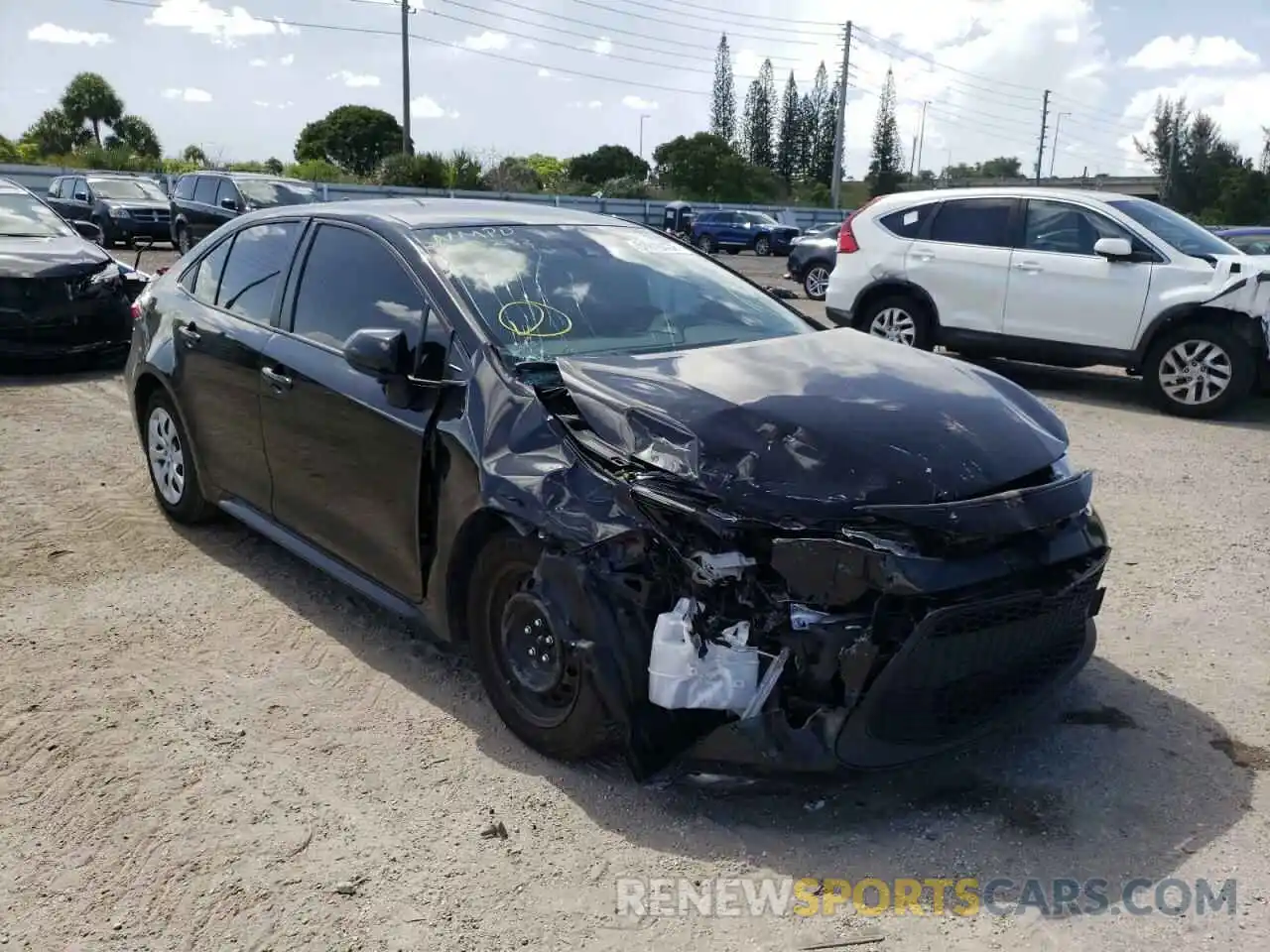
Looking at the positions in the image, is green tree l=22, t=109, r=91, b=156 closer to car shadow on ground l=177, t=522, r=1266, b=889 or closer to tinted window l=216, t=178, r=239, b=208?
tinted window l=216, t=178, r=239, b=208

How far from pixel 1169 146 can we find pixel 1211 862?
76.0 metres

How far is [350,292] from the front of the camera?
4.17 metres

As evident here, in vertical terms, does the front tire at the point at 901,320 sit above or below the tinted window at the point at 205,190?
below

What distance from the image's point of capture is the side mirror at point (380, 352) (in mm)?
3600

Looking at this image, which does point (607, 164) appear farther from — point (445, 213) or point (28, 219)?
point (445, 213)

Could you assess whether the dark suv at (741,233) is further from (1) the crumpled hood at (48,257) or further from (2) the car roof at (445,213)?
(2) the car roof at (445,213)

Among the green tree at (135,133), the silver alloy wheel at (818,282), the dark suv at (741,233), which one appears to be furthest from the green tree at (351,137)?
the silver alloy wheel at (818,282)

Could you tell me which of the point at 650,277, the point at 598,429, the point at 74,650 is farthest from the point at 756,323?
the point at 74,650

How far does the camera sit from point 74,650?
414 centimetres

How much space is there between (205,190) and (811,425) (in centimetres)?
2054

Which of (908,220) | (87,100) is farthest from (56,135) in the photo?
(908,220)

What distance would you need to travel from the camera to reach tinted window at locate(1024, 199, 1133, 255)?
30.3 feet

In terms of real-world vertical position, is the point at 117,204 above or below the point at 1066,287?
above

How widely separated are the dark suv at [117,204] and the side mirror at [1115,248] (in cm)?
2113
